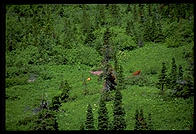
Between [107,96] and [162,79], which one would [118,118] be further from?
[162,79]

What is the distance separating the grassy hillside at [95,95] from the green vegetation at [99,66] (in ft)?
0.37

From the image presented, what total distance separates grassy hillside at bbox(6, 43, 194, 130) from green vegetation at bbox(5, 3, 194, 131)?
0.37 feet

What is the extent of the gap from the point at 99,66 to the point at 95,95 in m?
14.5

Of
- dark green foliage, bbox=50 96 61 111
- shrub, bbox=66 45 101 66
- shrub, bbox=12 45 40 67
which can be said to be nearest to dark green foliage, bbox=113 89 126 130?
dark green foliage, bbox=50 96 61 111

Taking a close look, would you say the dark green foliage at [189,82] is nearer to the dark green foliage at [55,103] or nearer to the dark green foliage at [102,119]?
the dark green foliage at [102,119]

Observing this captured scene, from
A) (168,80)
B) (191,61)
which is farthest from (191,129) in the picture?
(168,80)

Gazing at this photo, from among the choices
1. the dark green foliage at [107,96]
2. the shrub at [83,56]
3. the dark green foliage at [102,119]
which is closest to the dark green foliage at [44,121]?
the dark green foliage at [102,119]

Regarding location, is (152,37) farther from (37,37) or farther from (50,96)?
(50,96)

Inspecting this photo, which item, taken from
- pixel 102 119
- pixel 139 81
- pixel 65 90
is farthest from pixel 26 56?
pixel 102 119

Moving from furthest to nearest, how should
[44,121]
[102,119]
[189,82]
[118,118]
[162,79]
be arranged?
1. [162,79]
2. [189,82]
3. [118,118]
4. [102,119]
5. [44,121]

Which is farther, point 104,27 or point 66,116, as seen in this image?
point 104,27

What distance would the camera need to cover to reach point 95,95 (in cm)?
4688

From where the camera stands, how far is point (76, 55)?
64.1 meters

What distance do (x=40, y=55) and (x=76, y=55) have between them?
6447 mm
